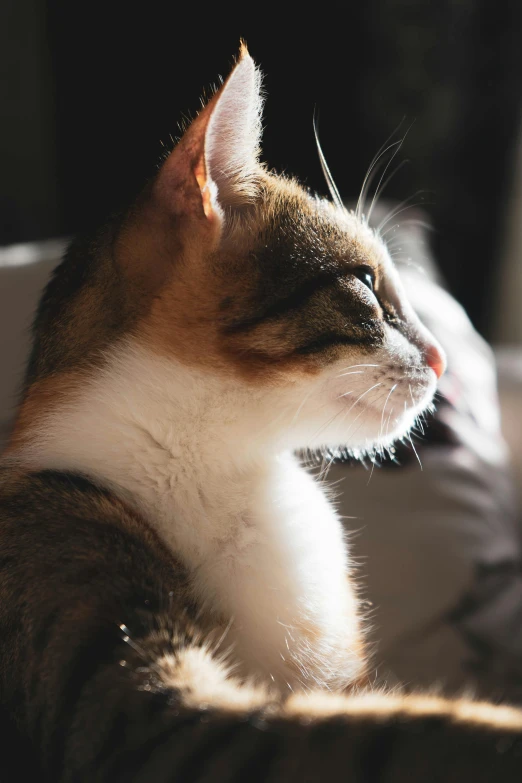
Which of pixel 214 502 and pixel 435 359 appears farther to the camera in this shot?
pixel 435 359

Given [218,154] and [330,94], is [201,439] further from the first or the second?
[330,94]

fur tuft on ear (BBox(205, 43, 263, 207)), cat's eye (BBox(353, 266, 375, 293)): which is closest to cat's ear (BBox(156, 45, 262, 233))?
fur tuft on ear (BBox(205, 43, 263, 207))

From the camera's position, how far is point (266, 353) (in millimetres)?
559

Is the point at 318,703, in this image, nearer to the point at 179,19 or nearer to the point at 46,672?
the point at 46,672

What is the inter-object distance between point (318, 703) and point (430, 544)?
62 cm

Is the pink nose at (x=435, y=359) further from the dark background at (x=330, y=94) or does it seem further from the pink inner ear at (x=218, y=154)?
the dark background at (x=330, y=94)

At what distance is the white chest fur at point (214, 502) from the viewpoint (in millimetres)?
531

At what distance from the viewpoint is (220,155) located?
553mm

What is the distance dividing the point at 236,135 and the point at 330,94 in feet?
3.82

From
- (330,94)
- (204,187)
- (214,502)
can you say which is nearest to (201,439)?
(214,502)

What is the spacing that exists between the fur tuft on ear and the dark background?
2.35 feet

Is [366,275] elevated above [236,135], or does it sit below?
below

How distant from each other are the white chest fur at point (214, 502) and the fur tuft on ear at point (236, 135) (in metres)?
0.15

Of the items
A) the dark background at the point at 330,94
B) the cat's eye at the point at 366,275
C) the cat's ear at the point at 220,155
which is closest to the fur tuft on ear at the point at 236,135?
the cat's ear at the point at 220,155
